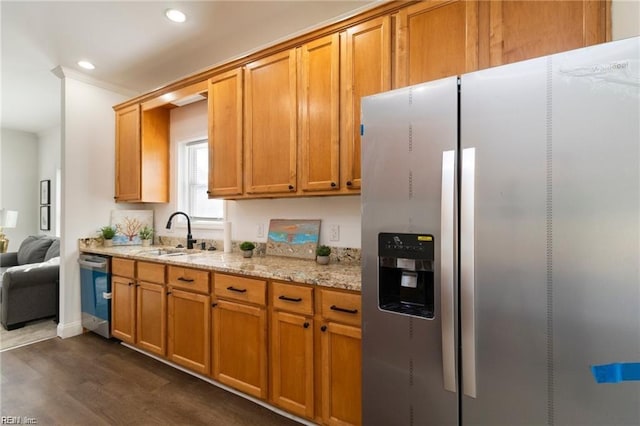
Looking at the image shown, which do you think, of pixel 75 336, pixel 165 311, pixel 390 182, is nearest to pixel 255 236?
pixel 165 311

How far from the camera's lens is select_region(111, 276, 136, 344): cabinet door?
2.88 meters

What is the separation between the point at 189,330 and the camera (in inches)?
95.6

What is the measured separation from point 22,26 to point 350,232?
3157mm

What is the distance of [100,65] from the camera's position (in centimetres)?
321

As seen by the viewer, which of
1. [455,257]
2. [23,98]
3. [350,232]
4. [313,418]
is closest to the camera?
[455,257]

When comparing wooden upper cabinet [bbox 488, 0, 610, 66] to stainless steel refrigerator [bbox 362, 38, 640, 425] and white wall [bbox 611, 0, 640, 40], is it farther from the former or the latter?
stainless steel refrigerator [bbox 362, 38, 640, 425]

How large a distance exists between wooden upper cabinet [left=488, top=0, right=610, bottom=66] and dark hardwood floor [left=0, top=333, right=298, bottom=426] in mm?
2446

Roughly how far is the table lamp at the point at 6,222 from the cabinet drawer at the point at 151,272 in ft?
15.5

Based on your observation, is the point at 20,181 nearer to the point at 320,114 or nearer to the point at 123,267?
the point at 123,267

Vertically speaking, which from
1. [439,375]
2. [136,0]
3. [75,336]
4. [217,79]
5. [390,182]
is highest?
[136,0]

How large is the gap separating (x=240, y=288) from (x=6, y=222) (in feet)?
20.3

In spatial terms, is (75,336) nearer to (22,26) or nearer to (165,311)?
(165,311)

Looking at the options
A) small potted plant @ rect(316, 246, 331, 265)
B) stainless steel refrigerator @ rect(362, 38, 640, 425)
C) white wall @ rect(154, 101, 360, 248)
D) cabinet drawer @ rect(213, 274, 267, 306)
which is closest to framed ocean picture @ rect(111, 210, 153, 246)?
white wall @ rect(154, 101, 360, 248)

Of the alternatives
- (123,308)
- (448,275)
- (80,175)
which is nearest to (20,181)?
(80,175)
